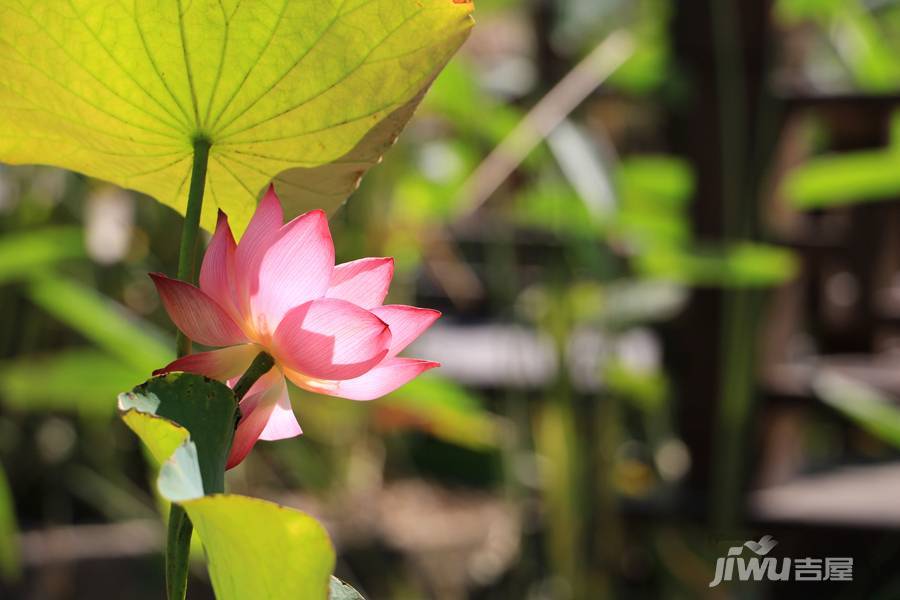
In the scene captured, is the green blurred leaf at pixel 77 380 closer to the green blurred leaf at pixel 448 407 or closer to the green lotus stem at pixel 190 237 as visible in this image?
the green blurred leaf at pixel 448 407

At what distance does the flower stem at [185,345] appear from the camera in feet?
0.37

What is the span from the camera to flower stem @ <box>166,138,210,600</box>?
0.11 metres

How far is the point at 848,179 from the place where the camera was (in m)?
0.55

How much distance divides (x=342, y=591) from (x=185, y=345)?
0.03 meters

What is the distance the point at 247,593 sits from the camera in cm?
11

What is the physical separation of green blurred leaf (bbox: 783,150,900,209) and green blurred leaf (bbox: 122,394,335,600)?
49 centimetres

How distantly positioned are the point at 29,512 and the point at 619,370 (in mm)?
548

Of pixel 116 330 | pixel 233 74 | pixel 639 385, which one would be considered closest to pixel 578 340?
pixel 639 385

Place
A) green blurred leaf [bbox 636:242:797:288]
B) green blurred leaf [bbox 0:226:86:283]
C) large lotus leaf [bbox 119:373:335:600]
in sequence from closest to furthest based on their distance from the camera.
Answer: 1. large lotus leaf [bbox 119:373:335:600]
2. green blurred leaf [bbox 636:242:797:288]
3. green blurred leaf [bbox 0:226:86:283]

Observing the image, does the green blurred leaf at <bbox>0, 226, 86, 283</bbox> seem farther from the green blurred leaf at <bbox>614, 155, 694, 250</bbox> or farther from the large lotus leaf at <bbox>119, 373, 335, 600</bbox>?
the large lotus leaf at <bbox>119, 373, 335, 600</bbox>

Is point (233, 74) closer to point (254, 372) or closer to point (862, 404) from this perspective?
point (254, 372)

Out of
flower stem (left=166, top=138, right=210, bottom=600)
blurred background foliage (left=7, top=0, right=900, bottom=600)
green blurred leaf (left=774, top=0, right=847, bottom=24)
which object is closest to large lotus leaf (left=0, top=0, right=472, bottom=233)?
flower stem (left=166, top=138, right=210, bottom=600)

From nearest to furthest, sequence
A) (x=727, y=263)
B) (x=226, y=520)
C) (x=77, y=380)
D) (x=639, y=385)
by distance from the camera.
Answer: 1. (x=226, y=520)
2. (x=727, y=263)
3. (x=77, y=380)
4. (x=639, y=385)

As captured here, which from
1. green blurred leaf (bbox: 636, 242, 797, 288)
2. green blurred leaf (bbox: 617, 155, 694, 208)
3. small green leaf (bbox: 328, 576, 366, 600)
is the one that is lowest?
small green leaf (bbox: 328, 576, 366, 600)
